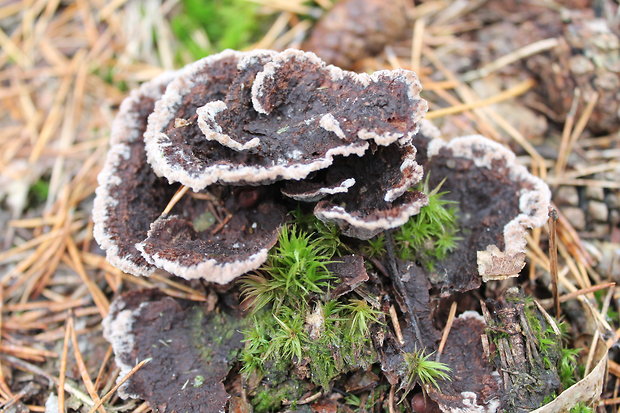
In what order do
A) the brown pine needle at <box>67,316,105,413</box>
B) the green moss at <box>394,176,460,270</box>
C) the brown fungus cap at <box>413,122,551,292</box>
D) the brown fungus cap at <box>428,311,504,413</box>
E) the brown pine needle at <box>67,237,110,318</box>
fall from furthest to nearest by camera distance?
1. the brown pine needle at <box>67,237,110,318</box>
2. the brown pine needle at <box>67,316,105,413</box>
3. the green moss at <box>394,176,460,270</box>
4. the brown fungus cap at <box>413,122,551,292</box>
5. the brown fungus cap at <box>428,311,504,413</box>

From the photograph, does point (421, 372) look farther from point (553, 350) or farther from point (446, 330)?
point (553, 350)

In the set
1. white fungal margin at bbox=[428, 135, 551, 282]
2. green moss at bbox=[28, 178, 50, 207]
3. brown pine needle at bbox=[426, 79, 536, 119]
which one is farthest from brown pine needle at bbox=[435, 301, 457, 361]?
green moss at bbox=[28, 178, 50, 207]

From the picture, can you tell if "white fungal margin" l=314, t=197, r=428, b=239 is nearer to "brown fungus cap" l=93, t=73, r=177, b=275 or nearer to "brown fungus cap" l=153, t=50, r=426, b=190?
"brown fungus cap" l=153, t=50, r=426, b=190

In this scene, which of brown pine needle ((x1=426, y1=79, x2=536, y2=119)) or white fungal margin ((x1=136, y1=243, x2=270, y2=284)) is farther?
brown pine needle ((x1=426, y1=79, x2=536, y2=119))

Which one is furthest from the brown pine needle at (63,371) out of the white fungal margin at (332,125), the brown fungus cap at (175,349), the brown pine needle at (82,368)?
the white fungal margin at (332,125)

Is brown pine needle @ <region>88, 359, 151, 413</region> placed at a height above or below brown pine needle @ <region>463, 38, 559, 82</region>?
below

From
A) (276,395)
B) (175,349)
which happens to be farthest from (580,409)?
(175,349)

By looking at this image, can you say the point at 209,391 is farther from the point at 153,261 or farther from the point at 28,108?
the point at 28,108
